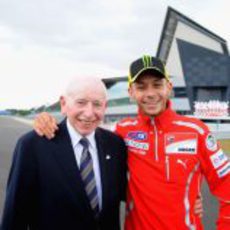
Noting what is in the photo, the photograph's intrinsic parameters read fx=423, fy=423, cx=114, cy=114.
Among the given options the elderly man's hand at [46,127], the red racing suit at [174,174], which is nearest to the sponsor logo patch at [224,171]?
the red racing suit at [174,174]

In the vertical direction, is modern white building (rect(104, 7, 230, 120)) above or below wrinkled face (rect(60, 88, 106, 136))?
above

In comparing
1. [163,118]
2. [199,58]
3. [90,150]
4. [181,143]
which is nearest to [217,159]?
[181,143]

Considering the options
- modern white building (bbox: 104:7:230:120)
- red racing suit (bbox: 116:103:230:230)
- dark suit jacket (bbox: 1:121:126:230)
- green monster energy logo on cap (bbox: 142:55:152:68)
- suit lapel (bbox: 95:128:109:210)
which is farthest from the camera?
modern white building (bbox: 104:7:230:120)

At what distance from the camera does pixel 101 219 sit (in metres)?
2.30

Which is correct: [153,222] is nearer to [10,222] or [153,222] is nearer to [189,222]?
[189,222]

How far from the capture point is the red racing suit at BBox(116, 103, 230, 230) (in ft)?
8.05

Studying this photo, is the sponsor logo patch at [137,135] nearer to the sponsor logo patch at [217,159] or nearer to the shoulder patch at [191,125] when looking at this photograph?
the shoulder patch at [191,125]

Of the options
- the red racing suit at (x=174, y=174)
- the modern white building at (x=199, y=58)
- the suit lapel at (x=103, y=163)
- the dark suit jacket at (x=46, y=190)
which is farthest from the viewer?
the modern white building at (x=199, y=58)

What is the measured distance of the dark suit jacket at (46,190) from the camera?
2182mm

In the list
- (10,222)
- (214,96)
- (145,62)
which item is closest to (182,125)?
(145,62)

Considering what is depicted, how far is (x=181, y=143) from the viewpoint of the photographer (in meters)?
2.51

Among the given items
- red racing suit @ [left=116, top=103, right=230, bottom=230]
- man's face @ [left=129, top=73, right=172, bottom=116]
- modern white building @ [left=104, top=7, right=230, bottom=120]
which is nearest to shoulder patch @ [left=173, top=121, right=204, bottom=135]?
red racing suit @ [left=116, top=103, right=230, bottom=230]

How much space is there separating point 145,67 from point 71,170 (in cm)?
78

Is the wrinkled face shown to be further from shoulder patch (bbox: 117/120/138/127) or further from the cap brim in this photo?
shoulder patch (bbox: 117/120/138/127)
